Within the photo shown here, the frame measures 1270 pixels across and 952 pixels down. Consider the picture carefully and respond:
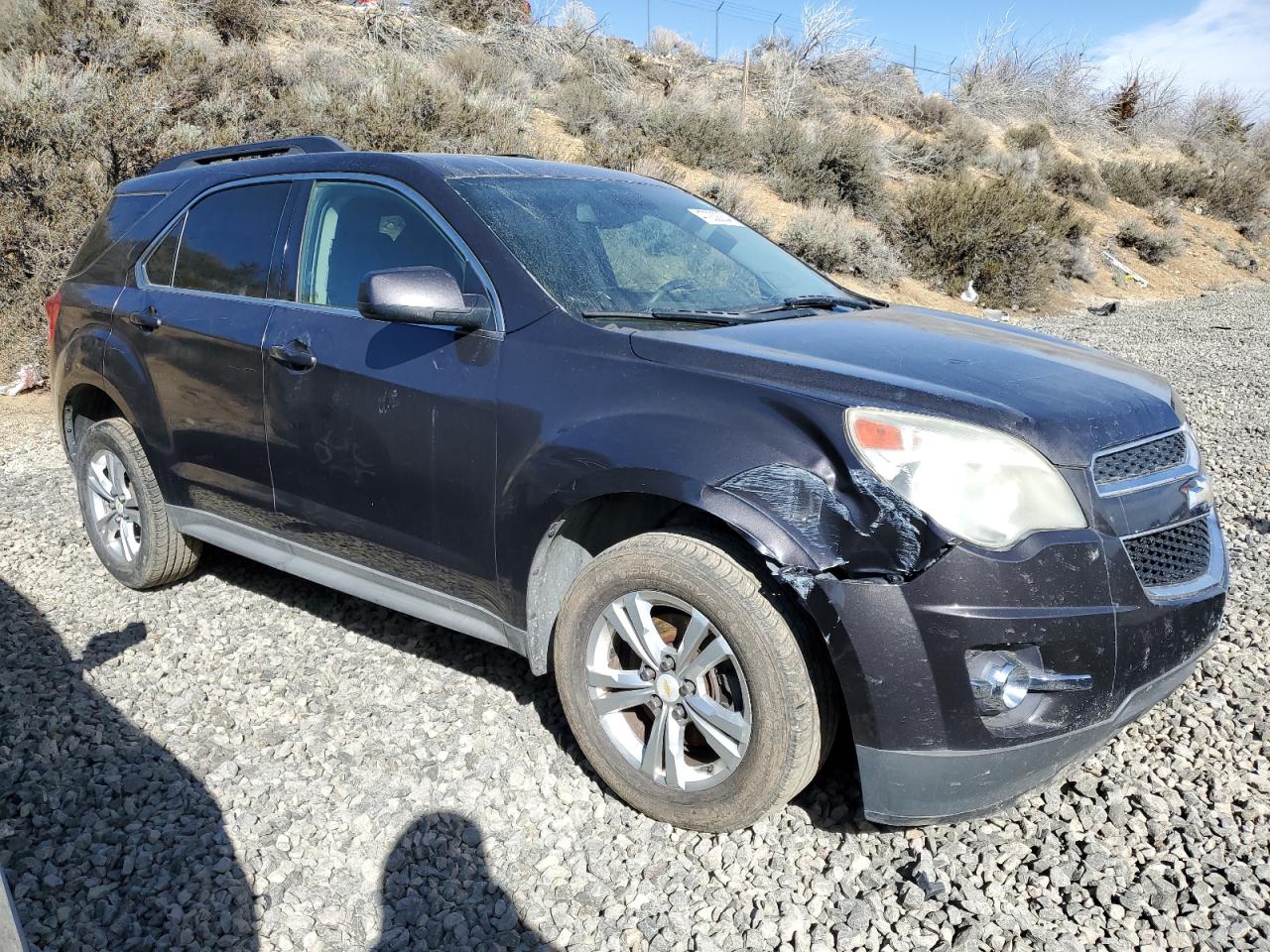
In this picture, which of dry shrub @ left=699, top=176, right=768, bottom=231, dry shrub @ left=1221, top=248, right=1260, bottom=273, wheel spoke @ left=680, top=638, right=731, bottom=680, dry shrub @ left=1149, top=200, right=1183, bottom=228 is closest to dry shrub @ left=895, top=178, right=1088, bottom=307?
dry shrub @ left=699, top=176, right=768, bottom=231

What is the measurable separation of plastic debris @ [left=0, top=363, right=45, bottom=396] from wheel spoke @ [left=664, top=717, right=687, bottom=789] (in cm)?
885

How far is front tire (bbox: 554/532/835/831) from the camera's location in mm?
2498

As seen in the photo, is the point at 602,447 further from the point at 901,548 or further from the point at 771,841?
the point at 771,841

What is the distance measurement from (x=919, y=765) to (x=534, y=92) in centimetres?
2170

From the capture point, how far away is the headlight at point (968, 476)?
2314mm

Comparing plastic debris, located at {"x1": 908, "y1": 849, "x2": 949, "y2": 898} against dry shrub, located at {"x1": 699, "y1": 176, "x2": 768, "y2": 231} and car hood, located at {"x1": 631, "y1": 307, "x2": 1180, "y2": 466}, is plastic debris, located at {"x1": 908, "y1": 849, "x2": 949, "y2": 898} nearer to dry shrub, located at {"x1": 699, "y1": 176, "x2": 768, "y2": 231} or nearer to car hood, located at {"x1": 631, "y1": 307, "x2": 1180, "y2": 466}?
car hood, located at {"x1": 631, "y1": 307, "x2": 1180, "y2": 466}

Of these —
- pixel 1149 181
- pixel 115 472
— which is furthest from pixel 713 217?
pixel 1149 181

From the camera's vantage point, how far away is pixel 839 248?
16.9 m

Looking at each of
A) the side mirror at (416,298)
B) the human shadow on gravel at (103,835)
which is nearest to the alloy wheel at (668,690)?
the side mirror at (416,298)

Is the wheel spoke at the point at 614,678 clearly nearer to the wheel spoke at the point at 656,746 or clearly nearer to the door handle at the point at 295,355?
the wheel spoke at the point at 656,746

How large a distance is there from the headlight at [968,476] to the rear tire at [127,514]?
10.7 feet

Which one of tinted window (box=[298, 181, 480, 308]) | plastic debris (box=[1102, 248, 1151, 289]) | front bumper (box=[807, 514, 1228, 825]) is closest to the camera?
front bumper (box=[807, 514, 1228, 825])

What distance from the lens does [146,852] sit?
9.07 feet

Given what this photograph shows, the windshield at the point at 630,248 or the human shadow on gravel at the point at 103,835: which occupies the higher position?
the windshield at the point at 630,248
